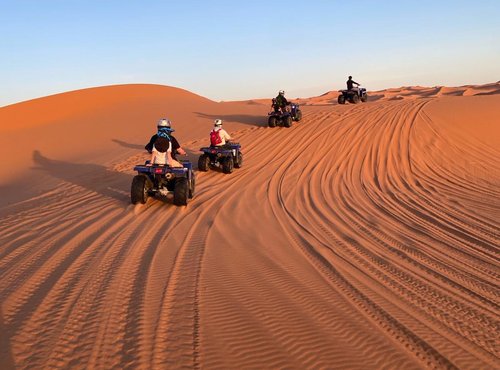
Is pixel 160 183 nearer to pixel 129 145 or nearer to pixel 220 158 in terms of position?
pixel 220 158

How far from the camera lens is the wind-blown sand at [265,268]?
10.5 ft

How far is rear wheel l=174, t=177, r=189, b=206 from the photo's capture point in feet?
25.5

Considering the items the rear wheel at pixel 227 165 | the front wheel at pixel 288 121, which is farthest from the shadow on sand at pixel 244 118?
the rear wheel at pixel 227 165

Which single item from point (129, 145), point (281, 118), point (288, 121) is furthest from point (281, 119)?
point (129, 145)

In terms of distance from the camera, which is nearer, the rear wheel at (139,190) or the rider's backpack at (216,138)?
the rear wheel at (139,190)

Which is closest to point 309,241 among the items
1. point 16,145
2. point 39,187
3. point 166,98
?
point 39,187

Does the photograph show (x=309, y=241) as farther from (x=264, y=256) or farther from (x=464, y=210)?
(x=464, y=210)

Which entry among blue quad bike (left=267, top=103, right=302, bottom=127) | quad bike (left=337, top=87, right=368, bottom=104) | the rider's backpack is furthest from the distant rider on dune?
the rider's backpack

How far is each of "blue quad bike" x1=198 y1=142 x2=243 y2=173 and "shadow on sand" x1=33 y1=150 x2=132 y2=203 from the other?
198cm

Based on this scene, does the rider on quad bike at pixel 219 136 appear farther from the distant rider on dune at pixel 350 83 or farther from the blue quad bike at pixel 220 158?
the distant rider on dune at pixel 350 83

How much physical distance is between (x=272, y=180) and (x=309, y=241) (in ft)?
16.3

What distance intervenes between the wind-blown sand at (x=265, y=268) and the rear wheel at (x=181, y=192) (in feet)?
0.51

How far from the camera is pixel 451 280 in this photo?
4523mm

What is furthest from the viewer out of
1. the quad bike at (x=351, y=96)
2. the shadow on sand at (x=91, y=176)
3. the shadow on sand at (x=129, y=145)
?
the quad bike at (x=351, y=96)
